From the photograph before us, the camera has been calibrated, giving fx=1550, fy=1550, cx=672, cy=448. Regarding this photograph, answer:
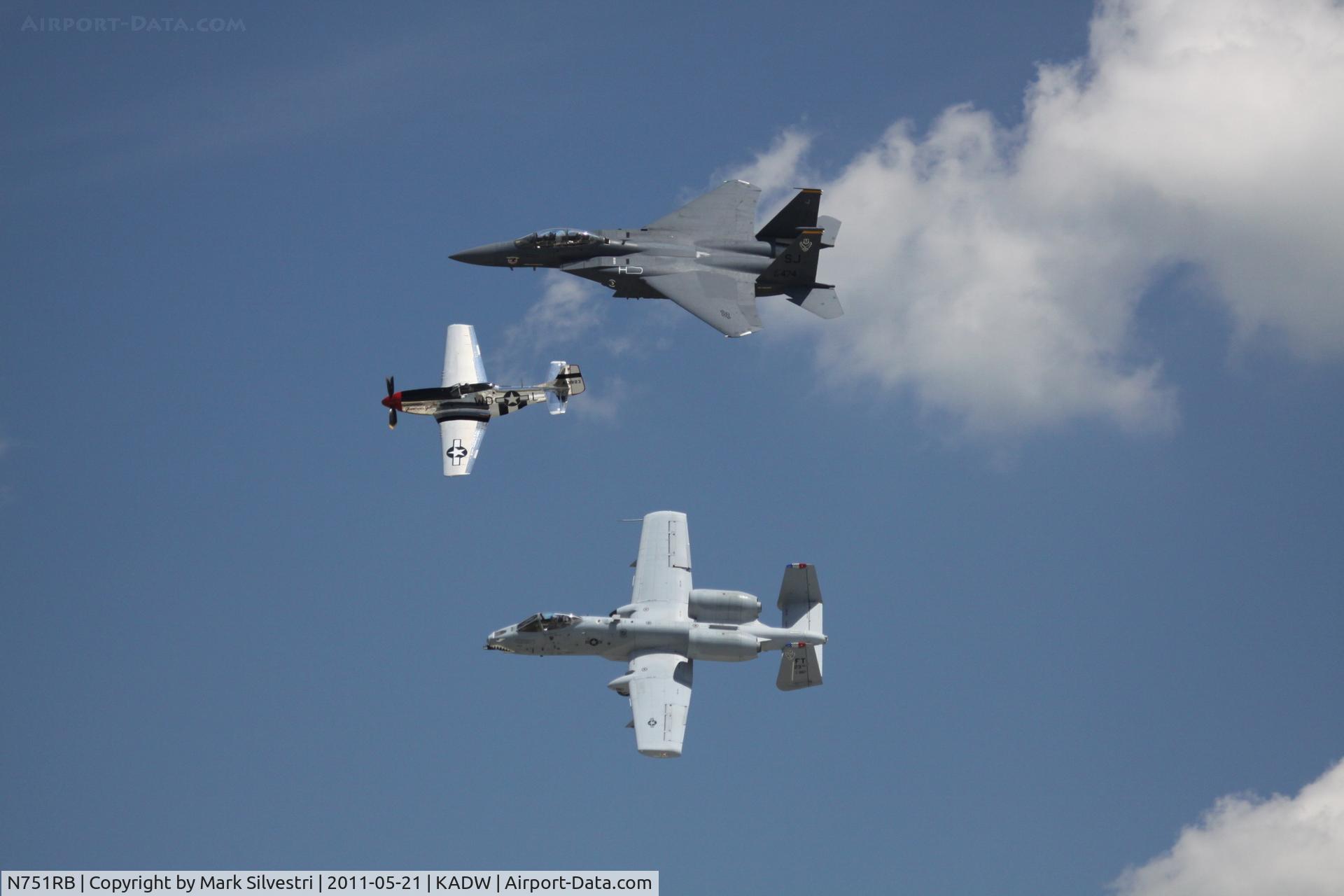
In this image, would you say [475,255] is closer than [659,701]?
No

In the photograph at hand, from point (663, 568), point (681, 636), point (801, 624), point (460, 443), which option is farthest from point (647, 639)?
point (460, 443)

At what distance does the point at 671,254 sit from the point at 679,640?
19755 millimetres

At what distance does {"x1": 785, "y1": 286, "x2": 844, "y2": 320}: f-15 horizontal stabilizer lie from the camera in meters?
70.4

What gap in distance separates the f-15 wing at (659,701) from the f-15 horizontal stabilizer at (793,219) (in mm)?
22068

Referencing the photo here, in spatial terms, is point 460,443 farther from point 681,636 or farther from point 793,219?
point 793,219

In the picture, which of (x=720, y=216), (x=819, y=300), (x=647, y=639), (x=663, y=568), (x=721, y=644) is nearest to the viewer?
(x=721, y=644)

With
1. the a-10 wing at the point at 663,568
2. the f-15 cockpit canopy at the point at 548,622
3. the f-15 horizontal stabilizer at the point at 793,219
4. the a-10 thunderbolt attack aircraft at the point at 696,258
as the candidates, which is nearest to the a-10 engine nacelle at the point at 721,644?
the a-10 wing at the point at 663,568

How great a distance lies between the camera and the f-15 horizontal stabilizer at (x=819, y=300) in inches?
2773

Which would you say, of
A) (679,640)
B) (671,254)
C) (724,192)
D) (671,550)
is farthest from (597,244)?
(679,640)

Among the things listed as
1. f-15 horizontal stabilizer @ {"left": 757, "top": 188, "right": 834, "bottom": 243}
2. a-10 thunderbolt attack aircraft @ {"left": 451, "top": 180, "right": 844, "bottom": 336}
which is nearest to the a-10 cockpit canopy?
a-10 thunderbolt attack aircraft @ {"left": 451, "top": 180, "right": 844, "bottom": 336}

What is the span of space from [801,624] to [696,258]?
19089 millimetres

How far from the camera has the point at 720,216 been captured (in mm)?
74312

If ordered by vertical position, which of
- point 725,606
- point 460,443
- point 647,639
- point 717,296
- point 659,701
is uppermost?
point 717,296

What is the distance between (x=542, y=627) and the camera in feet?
199
